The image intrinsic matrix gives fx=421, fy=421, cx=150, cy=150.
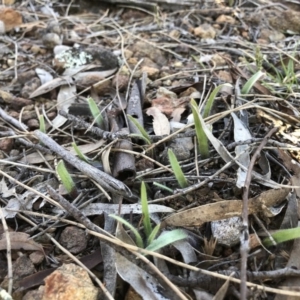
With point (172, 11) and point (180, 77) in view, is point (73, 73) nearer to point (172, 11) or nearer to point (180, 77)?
point (180, 77)

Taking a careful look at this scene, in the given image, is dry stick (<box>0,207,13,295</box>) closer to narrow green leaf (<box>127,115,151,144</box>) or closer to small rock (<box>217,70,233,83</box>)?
narrow green leaf (<box>127,115,151,144</box>)

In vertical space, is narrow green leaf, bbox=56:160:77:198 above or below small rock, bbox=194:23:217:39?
below

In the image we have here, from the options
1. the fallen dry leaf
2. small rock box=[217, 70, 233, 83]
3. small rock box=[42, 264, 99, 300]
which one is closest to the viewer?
small rock box=[42, 264, 99, 300]

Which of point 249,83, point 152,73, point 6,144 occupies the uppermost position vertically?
point 249,83

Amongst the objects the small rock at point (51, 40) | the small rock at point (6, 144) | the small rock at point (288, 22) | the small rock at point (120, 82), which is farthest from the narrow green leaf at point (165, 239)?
the small rock at point (288, 22)

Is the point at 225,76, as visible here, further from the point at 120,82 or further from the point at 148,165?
the point at 148,165

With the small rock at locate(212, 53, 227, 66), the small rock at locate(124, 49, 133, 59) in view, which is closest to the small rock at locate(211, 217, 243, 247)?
the small rock at locate(212, 53, 227, 66)

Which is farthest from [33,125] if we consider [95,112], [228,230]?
[228,230]
